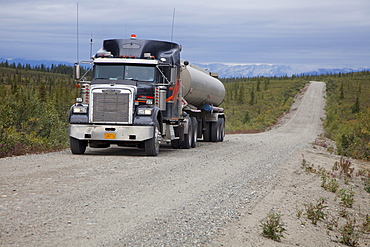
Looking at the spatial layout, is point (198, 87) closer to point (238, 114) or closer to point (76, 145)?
point (76, 145)

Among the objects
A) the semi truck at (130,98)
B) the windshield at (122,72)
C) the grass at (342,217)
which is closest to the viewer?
the grass at (342,217)

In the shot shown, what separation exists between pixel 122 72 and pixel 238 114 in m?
55.6

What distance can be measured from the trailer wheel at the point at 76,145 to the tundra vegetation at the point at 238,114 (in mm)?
1572

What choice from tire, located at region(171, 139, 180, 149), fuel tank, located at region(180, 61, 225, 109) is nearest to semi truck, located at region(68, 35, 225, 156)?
fuel tank, located at region(180, 61, 225, 109)

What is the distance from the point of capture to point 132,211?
7082 mm

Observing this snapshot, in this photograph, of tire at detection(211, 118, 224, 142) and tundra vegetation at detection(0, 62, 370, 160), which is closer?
tundra vegetation at detection(0, 62, 370, 160)

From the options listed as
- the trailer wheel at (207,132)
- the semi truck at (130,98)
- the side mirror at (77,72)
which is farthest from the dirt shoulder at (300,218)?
the trailer wheel at (207,132)

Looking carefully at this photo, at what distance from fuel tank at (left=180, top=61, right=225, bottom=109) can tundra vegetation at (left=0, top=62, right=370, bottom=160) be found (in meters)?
5.11

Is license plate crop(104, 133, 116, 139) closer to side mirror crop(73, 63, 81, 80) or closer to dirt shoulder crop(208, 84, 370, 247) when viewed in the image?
side mirror crop(73, 63, 81, 80)

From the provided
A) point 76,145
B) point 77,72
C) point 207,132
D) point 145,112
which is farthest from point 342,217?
point 207,132

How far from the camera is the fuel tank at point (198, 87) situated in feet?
63.1

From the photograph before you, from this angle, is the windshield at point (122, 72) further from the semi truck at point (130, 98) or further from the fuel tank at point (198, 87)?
the fuel tank at point (198, 87)

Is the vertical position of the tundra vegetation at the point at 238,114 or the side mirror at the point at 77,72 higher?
the side mirror at the point at 77,72

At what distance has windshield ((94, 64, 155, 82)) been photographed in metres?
15.4
